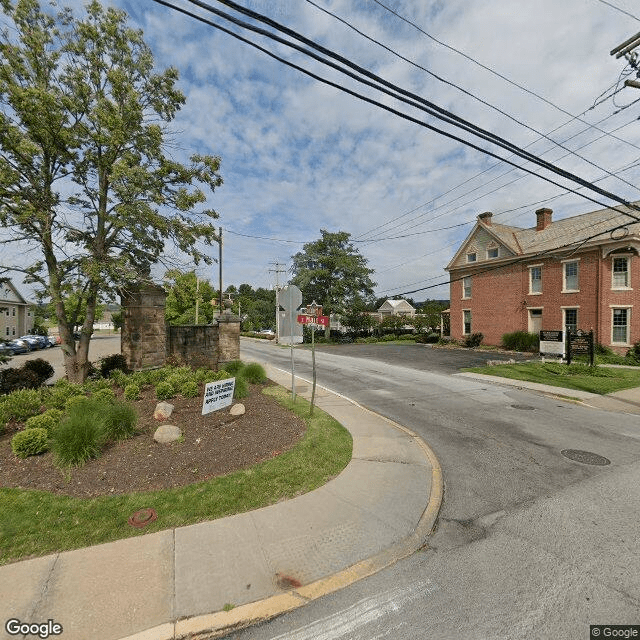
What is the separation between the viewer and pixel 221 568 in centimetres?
322

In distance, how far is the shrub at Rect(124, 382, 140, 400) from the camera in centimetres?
768

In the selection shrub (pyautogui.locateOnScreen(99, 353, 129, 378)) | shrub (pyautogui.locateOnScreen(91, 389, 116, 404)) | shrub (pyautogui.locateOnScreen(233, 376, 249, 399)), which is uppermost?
shrub (pyautogui.locateOnScreen(99, 353, 129, 378))

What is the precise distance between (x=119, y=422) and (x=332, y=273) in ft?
117

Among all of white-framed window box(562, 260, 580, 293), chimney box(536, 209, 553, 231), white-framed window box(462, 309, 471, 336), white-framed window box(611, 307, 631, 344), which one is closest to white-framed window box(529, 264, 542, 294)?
white-framed window box(562, 260, 580, 293)

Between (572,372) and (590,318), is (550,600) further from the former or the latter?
(590,318)

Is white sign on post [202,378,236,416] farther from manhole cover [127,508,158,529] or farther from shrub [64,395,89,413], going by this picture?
manhole cover [127,508,158,529]

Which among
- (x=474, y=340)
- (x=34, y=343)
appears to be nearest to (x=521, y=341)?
(x=474, y=340)

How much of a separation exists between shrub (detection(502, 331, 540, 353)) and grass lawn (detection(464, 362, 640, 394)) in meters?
8.75

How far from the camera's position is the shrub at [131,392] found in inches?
302

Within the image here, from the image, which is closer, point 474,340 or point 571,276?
point 571,276

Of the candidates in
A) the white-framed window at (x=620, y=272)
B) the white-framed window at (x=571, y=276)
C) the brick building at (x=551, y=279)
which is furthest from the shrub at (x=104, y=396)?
the white-framed window at (x=620, y=272)

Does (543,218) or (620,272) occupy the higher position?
(543,218)

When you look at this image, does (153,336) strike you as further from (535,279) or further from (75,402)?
(535,279)

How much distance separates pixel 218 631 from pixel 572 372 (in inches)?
701
